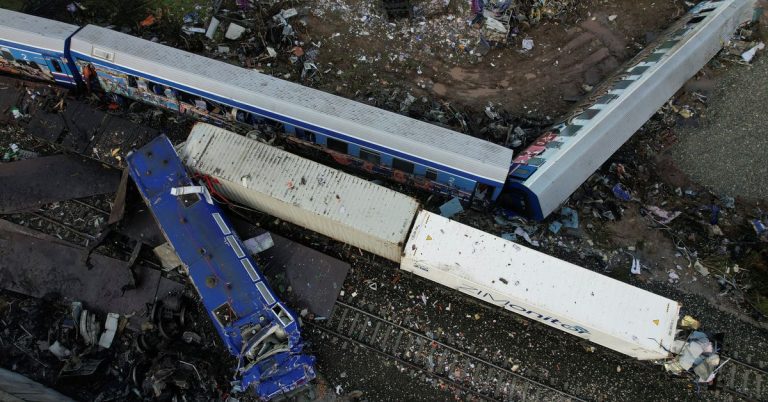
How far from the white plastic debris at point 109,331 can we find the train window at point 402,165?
8.41 m

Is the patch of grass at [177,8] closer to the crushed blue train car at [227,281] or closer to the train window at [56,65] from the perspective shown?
the train window at [56,65]

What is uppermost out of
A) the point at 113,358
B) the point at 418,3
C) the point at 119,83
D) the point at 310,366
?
the point at 418,3

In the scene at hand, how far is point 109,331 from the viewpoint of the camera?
1254 cm

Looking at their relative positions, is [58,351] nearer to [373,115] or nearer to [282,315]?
[282,315]

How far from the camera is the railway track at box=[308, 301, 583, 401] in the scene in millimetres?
12367

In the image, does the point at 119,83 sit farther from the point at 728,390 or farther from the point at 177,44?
the point at 728,390

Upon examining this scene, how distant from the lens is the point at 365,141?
13.1 metres

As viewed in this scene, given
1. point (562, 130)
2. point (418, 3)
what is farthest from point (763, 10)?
point (418, 3)

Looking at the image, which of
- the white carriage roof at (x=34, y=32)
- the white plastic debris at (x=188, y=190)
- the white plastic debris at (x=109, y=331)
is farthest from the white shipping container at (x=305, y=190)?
the white carriage roof at (x=34, y=32)

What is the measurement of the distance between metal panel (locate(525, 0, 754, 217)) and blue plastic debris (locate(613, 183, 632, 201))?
1.24 meters

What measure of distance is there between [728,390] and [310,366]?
10795 mm

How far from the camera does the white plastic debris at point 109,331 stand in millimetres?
12422

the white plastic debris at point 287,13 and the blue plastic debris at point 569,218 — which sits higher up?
the white plastic debris at point 287,13

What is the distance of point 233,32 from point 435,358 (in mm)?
12758
